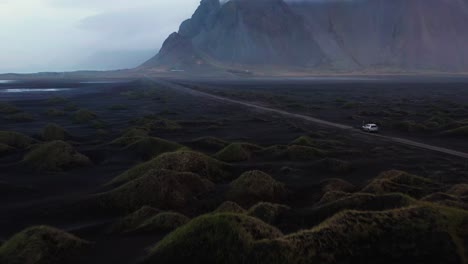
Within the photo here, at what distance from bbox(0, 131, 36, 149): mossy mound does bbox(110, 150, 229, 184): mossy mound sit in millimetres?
23609

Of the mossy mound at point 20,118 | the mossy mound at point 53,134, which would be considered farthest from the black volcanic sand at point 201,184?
the mossy mound at point 20,118

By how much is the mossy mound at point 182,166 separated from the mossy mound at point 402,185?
13563mm

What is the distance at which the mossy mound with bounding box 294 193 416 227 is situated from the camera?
66.4ft

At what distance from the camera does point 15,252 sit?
18062 mm

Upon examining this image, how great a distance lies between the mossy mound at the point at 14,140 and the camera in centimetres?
4947

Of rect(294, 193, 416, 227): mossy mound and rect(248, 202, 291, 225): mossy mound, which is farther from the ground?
rect(294, 193, 416, 227): mossy mound

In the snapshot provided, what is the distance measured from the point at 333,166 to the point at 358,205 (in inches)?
749

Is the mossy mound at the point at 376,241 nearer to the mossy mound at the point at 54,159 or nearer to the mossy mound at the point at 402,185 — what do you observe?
the mossy mound at the point at 402,185

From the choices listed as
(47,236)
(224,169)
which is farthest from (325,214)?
(224,169)

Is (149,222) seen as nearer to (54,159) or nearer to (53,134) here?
(54,159)

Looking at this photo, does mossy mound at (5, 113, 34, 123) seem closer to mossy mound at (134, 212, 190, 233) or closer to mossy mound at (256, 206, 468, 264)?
mossy mound at (134, 212, 190, 233)

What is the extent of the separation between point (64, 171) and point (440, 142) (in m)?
52.8

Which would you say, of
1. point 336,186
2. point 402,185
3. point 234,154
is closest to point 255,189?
point 336,186

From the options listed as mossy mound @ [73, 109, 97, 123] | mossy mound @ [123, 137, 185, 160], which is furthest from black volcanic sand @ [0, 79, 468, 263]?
mossy mound @ [73, 109, 97, 123]
